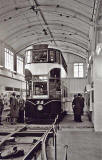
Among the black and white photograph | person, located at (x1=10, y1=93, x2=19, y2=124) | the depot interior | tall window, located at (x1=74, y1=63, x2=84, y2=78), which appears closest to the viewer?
the black and white photograph

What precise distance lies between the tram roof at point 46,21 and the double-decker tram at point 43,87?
1223 mm

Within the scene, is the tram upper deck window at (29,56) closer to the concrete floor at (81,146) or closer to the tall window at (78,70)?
the concrete floor at (81,146)

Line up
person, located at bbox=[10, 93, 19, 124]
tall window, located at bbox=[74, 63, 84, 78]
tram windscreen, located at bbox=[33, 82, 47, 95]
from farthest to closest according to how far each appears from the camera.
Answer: tall window, located at bbox=[74, 63, 84, 78] → tram windscreen, located at bbox=[33, 82, 47, 95] → person, located at bbox=[10, 93, 19, 124]

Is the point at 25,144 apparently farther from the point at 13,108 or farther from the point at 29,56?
the point at 29,56

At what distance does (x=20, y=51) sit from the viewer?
112ft

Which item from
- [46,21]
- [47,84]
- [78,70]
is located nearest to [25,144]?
[47,84]

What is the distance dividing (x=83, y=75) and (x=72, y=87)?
110 inches

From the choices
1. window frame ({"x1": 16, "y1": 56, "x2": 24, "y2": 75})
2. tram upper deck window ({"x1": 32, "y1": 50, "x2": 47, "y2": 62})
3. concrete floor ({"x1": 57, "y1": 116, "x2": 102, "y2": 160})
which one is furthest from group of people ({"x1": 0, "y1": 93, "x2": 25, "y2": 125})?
window frame ({"x1": 16, "y1": 56, "x2": 24, "y2": 75})

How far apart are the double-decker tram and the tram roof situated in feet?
4.01

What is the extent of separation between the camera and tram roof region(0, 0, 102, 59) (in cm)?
2017

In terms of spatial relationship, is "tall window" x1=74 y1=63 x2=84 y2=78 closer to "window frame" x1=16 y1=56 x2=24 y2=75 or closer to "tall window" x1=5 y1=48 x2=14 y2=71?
"window frame" x1=16 y1=56 x2=24 y2=75

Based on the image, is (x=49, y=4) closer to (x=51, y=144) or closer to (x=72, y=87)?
(x=51, y=144)

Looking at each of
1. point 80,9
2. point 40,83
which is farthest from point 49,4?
point 40,83

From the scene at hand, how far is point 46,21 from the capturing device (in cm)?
2552
